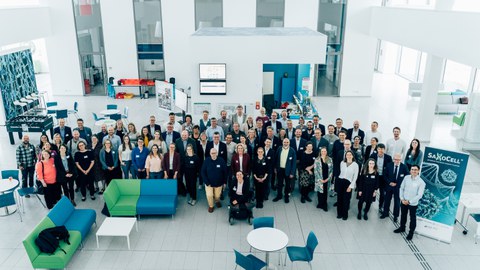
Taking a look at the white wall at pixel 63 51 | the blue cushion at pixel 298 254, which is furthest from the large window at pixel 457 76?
the white wall at pixel 63 51

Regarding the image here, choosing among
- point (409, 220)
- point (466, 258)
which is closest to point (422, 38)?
point (409, 220)

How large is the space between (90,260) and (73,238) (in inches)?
Result: 18.6

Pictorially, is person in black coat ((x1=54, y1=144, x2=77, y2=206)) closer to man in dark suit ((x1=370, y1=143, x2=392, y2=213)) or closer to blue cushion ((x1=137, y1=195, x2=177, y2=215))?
blue cushion ((x1=137, y1=195, x2=177, y2=215))

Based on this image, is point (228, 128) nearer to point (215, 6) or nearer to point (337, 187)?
point (337, 187)

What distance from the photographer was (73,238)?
677 cm

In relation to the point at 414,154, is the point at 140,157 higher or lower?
lower

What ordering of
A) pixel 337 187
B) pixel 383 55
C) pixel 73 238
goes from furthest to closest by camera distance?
pixel 383 55 → pixel 337 187 → pixel 73 238

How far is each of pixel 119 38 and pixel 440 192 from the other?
49.8ft

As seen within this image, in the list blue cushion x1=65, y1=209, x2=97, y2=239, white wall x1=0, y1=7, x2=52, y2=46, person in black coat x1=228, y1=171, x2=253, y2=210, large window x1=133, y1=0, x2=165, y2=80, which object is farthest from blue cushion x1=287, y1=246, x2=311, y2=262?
large window x1=133, y1=0, x2=165, y2=80

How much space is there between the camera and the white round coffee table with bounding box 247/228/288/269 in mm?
6133

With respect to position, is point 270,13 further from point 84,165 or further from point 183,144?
point 84,165

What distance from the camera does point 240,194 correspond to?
309 inches

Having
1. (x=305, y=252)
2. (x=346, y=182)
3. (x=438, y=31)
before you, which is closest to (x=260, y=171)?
(x=346, y=182)

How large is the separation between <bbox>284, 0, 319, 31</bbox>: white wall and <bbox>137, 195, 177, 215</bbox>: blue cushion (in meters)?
12.2
